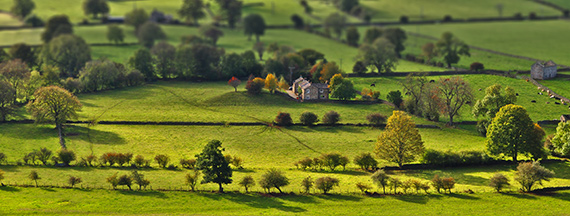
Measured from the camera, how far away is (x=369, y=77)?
7244 inches

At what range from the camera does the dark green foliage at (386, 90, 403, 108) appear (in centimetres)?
15625

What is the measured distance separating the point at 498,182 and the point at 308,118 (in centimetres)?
4917

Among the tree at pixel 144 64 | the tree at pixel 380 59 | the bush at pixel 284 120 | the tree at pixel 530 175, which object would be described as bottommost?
the tree at pixel 530 175

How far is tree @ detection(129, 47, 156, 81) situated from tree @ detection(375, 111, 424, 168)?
8789 centimetres

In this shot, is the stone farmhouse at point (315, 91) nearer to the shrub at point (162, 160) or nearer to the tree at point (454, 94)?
the tree at point (454, 94)

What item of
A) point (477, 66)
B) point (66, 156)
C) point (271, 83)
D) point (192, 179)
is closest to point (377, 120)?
point (271, 83)

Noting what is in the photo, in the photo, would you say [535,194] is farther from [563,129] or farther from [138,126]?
[138,126]

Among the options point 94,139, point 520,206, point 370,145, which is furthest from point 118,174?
point 520,206

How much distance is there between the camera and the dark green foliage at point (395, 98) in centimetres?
15625

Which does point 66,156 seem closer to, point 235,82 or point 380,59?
point 235,82

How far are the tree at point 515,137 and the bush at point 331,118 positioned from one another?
3353cm

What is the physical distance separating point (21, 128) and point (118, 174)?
40.2m

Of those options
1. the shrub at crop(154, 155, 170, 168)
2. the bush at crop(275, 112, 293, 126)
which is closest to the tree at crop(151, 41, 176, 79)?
the bush at crop(275, 112, 293, 126)

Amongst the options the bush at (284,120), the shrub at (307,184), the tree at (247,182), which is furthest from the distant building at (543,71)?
the tree at (247,182)
